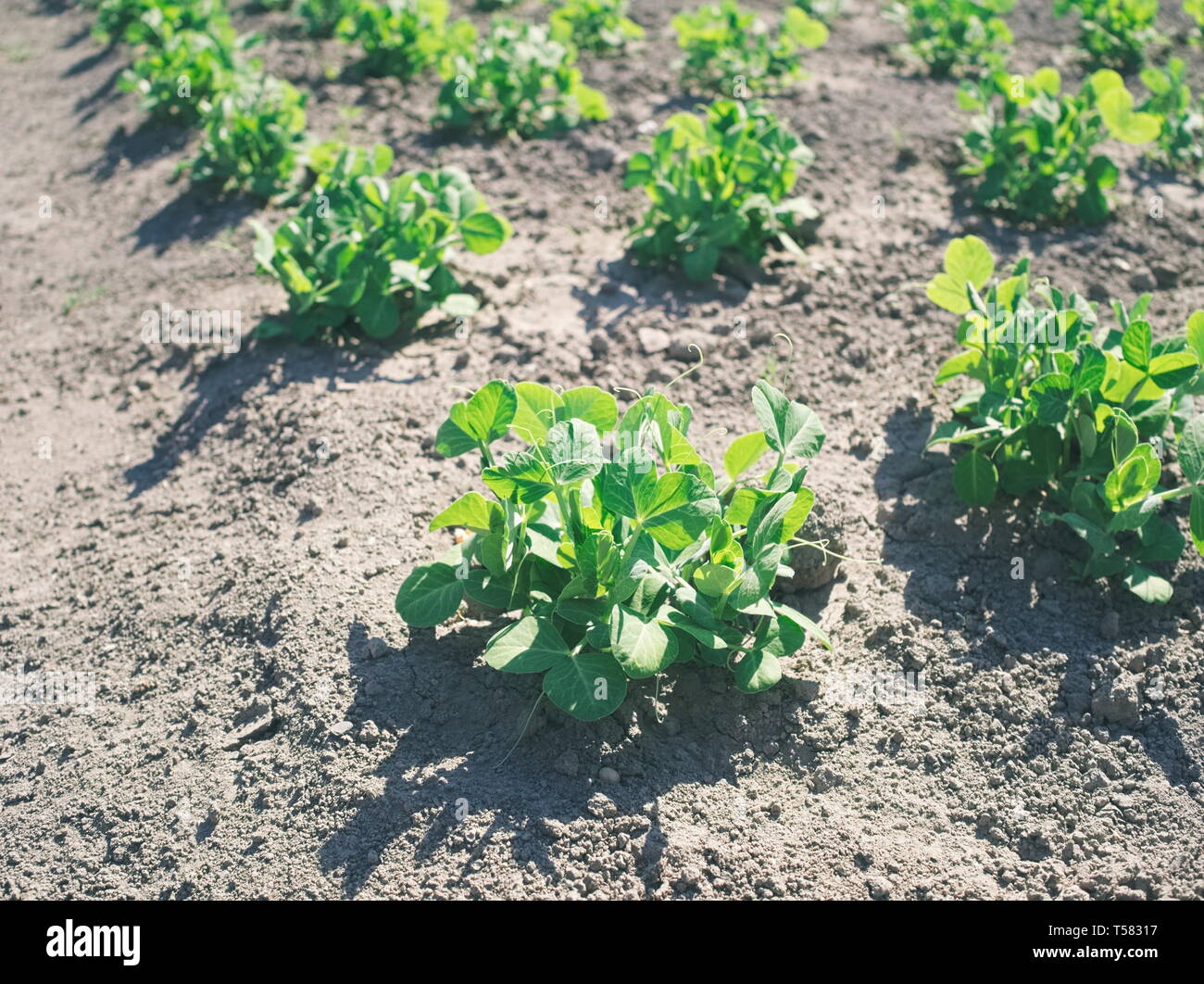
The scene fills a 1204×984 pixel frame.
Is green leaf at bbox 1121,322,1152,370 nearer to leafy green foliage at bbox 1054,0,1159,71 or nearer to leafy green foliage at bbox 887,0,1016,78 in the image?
leafy green foliage at bbox 887,0,1016,78

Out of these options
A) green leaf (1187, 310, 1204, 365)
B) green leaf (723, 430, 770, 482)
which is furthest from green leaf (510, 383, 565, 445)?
green leaf (1187, 310, 1204, 365)

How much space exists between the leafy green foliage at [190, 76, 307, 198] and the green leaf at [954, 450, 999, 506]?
10.6ft

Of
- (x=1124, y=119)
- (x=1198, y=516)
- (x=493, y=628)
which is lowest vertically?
(x=493, y=628)

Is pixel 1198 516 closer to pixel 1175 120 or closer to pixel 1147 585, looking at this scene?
pixel 1147 585

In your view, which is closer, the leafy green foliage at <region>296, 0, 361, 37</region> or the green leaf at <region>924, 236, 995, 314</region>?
the green leaf at <region>924, 236, 995, 314</region>

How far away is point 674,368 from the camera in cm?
367

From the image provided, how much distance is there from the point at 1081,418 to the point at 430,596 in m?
1.79

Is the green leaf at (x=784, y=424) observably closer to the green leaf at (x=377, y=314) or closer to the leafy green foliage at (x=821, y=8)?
the green leaf at (x=377, y=314)

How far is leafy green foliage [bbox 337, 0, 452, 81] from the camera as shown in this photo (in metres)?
5.71

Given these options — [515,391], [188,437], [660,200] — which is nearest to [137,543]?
[188,437]

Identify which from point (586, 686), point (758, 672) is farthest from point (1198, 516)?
point (586, 686)

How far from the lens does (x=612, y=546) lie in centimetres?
242

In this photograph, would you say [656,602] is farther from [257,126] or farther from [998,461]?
[257,126]

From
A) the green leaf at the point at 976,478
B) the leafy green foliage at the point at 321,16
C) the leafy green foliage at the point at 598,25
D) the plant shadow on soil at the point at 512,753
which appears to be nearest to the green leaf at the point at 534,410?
the plant shadow on soil at the point at 512,753
